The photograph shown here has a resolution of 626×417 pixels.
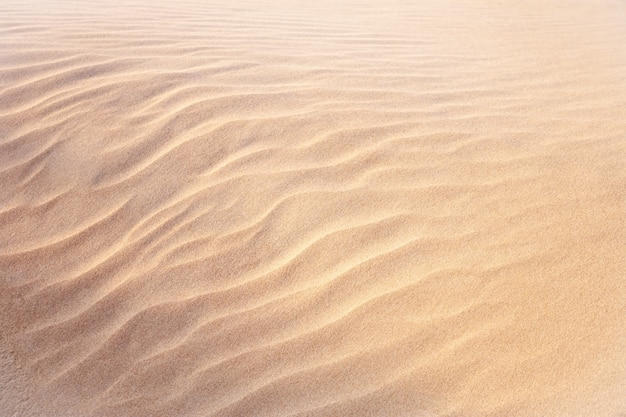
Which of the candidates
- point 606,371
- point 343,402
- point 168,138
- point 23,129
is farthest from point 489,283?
point 23,129

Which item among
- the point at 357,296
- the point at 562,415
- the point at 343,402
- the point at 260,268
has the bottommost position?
the point at 562,415

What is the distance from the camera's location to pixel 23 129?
3.44m

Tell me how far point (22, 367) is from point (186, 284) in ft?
2.33

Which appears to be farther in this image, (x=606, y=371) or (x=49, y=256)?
(x=49, y=256)

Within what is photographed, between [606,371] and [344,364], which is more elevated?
[344,364]

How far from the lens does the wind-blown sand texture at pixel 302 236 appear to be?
8.18 feet

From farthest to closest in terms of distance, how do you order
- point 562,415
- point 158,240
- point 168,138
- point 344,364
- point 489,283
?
point 168,138 → point 158,240 → point 489,283 → point 344,364 → point 562,415

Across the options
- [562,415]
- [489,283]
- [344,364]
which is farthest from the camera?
[489,283]

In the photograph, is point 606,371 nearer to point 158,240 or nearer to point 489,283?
point 489,283

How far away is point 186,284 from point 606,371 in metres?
1.70

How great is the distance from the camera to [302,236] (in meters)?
2.86

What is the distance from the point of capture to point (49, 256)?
9.57ft

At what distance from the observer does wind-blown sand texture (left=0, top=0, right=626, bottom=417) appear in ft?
8.18

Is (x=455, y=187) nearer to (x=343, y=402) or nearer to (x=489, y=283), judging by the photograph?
(x=489, y=283)
